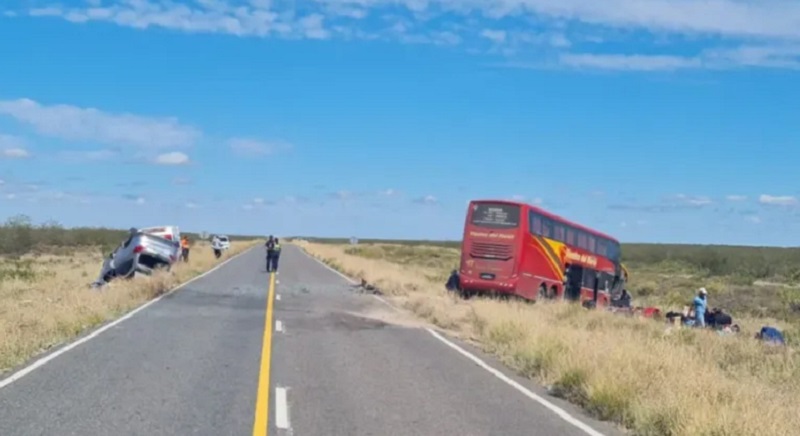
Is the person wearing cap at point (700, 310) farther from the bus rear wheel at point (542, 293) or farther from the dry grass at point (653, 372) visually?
the bus rear wheel at point (542, 293)

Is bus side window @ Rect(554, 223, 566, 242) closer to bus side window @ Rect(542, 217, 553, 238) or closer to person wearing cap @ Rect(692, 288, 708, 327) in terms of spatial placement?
bus side window @ Rect(542, 217, 553, 238)

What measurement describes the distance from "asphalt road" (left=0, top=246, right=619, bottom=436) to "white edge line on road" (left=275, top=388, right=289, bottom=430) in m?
0.02

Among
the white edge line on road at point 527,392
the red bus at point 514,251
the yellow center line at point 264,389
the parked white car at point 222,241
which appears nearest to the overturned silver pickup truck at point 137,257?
the red bus at point 514,251

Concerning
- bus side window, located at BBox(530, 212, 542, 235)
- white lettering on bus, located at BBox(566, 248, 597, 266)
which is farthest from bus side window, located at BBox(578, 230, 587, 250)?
bus side window, located at BBox(530, 212, 542, 235)

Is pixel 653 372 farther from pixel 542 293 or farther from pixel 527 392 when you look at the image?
pixel 542 293

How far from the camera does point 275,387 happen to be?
39.7ft

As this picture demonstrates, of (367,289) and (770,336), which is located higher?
(367,289)

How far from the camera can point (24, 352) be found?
14695 mm

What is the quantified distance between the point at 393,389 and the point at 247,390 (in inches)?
72.4

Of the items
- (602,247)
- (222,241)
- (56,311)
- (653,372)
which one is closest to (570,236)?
(602,247)

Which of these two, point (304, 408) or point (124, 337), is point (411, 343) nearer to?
point (124, 337)

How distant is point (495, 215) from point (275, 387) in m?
21.0

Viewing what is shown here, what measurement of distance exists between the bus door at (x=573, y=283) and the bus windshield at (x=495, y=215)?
544 cm

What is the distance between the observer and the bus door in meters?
36.6
